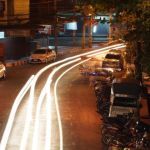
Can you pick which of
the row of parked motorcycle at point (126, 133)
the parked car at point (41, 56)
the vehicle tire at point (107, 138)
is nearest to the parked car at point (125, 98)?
the row of parked motorcycle at point (126, 133)

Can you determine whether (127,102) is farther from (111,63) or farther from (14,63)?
(14,63)

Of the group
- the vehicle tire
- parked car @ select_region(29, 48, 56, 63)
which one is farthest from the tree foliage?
parked car @ select_region(29, 48, 56, 63)

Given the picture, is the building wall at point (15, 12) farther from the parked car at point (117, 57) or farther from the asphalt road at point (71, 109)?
the parked car at point (117, 57)

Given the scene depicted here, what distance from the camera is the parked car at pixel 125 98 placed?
76.5ft

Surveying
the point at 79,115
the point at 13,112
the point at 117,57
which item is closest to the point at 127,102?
the point at 79,115

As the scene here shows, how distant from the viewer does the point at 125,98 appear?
2358 cm

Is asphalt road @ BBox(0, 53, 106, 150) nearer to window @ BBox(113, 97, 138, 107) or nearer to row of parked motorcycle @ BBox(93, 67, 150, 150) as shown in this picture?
row of parked motorcycle @ BBox(93, 67, 150, 150)

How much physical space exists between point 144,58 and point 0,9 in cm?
3616

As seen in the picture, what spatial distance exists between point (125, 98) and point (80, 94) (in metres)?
9.36

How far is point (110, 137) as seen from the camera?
17906 mm

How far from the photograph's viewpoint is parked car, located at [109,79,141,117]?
Answer: 23.3m

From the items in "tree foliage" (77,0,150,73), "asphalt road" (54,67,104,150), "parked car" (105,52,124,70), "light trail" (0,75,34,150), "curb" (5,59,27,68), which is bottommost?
"asphalt road" (54,67,104,150)

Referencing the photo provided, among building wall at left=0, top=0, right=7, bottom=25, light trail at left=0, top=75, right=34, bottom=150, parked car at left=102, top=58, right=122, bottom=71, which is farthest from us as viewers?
building wall at left=0, top=0, right=7, bottom=25

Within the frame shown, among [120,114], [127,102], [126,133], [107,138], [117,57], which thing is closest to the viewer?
[126,133]
